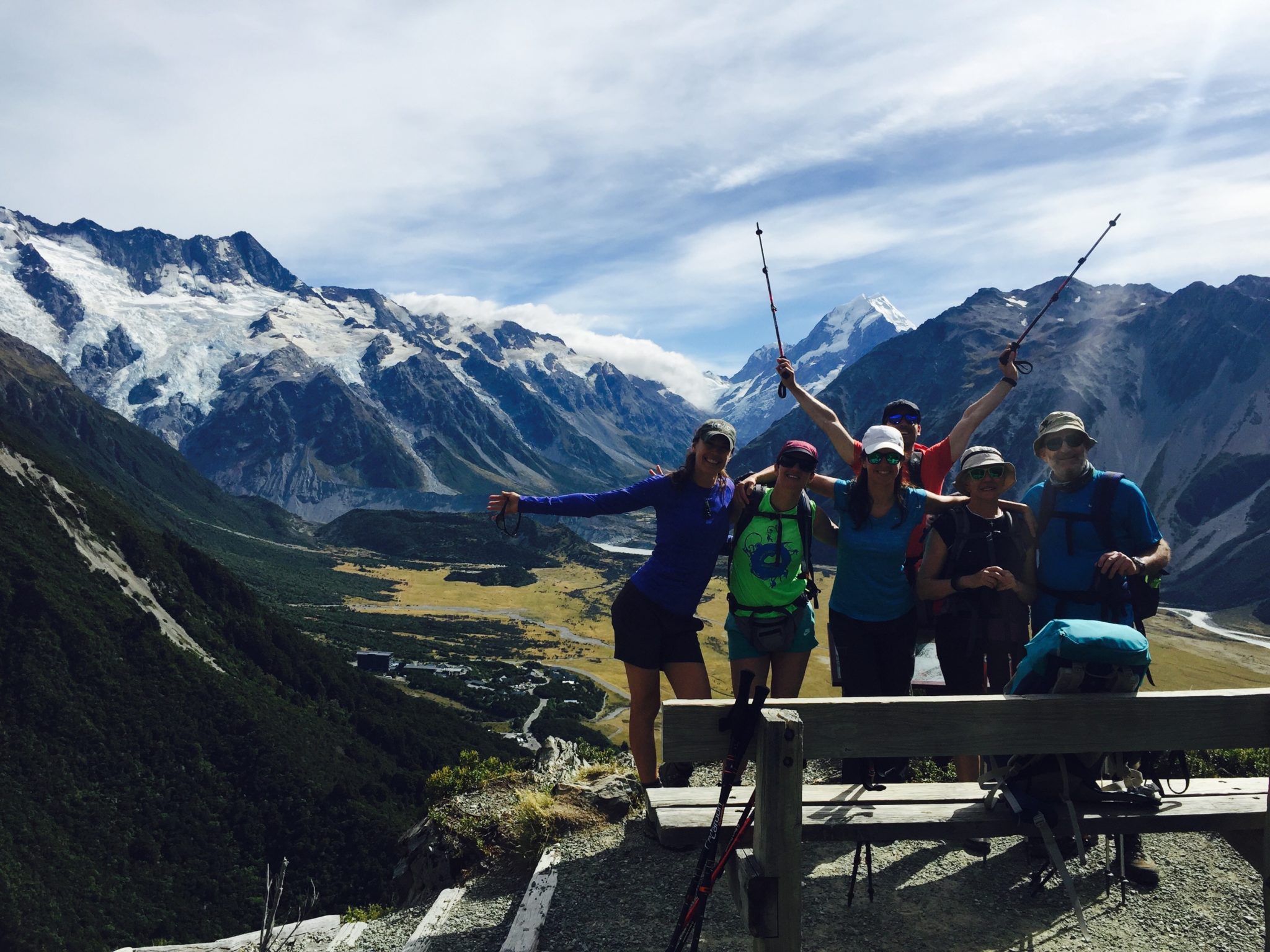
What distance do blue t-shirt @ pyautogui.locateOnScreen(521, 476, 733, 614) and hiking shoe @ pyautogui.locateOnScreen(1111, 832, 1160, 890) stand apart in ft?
15.3

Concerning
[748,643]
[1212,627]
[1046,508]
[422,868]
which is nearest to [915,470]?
[1046,508]

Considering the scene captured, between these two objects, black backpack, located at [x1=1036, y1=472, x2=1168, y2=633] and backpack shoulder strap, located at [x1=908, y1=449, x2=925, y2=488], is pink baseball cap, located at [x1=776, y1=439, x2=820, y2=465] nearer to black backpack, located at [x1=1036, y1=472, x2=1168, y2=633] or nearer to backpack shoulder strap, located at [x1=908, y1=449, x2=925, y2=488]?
backpack shoulder strap, located at [x1=908, y1=449, x2=925, y2=488]

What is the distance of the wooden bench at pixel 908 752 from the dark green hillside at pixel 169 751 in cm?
6734

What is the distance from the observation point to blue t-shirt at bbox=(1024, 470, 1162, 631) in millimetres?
7773

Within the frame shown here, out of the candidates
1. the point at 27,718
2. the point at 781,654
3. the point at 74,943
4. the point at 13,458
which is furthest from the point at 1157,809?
the point at 13,458

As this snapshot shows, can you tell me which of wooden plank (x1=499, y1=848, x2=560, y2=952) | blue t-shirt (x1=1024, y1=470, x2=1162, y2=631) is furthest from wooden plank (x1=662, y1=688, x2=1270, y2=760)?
wooden plank (x1=499, y1=848, x2=560, y2=952)

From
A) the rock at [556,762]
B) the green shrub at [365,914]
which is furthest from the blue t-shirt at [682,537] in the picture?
the green shrub at [365,914]

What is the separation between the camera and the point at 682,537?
803cm

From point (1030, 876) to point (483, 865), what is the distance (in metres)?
6.38

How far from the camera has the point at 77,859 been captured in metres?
81.8

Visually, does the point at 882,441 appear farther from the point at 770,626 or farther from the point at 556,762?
the point at 556,762

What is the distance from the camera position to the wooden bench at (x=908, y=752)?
189 inches

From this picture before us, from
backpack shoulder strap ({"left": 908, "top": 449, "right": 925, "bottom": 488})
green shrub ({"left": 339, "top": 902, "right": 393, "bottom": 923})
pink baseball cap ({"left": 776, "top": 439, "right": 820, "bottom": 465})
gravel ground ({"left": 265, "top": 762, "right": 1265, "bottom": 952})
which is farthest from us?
green shrub ({"left": 339, "top": 902, "right": 393, "bottom": 923})

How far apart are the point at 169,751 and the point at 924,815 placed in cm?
11380
